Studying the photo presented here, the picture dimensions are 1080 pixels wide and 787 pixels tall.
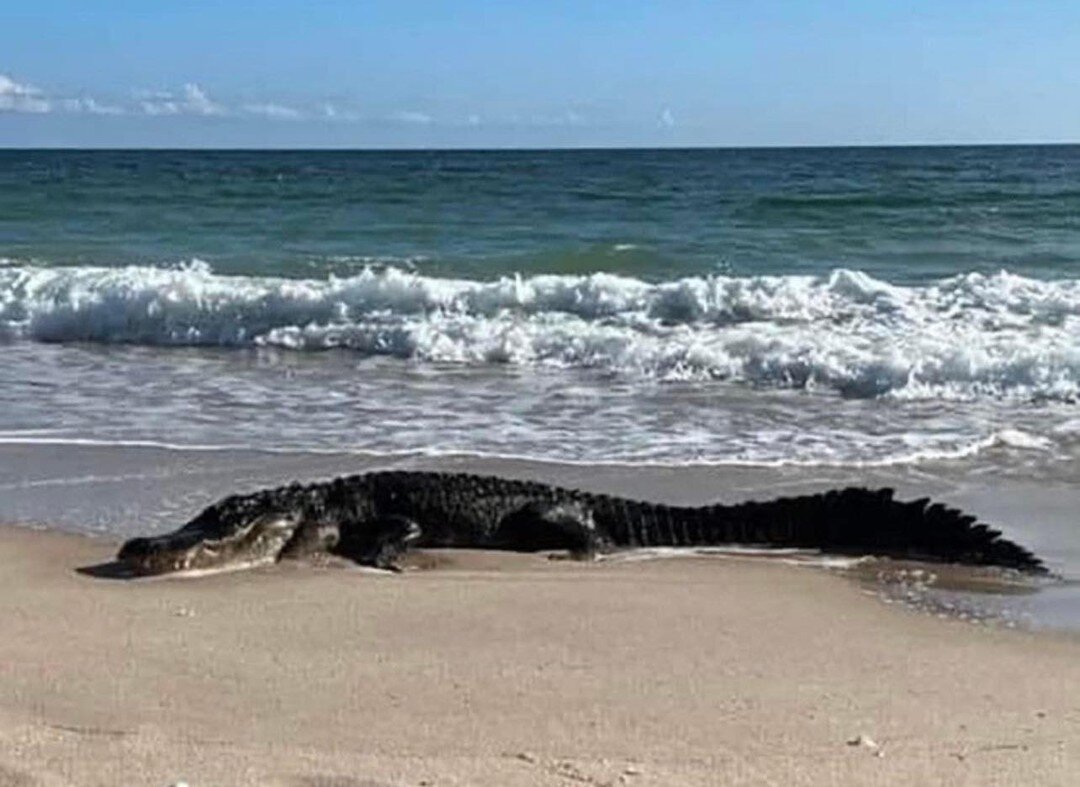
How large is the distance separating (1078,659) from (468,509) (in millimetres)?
2917

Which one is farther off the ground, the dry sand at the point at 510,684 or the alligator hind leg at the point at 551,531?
the dry sand at the point at 510,684

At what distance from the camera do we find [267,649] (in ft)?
17.4

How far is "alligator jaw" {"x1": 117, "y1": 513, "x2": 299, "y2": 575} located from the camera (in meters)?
6.50

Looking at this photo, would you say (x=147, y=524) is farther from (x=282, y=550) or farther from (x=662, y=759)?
(x=662, y=759)

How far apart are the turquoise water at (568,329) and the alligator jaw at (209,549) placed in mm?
2705

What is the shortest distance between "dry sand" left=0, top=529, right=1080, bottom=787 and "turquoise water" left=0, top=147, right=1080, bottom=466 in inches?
134

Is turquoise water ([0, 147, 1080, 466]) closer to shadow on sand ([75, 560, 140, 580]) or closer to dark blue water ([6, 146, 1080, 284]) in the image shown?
dark blue water ([6, 146, 1080, 284])

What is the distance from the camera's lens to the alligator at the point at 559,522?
282 inches

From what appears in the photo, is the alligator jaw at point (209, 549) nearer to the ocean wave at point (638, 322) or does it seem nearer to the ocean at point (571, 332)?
the ocean at point (571, 332)

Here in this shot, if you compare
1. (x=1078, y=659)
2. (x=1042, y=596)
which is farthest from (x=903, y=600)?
(x=1078, y=659)

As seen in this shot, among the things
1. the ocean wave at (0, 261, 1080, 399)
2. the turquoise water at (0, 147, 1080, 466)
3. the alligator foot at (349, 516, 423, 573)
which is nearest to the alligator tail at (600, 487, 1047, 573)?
the alligator foot at (349, 516, 423, 573)

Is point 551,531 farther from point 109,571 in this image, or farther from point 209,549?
point 109,571

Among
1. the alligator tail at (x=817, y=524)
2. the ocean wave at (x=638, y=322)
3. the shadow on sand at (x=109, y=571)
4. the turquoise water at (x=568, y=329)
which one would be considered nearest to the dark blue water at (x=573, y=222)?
the turquoise water at (x=568, y=329)

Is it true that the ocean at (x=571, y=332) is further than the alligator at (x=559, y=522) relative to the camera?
Yes
